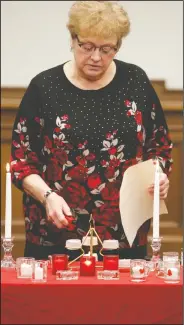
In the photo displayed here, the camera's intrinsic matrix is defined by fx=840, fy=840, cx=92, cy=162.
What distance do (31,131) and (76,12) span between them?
38 cm

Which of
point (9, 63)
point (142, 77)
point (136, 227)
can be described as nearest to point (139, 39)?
point (9, 63)

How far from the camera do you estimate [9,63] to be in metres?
4.53

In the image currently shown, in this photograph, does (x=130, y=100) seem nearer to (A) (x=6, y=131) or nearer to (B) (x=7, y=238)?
(B) (x=7, y=238)

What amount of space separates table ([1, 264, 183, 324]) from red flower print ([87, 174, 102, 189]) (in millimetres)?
655

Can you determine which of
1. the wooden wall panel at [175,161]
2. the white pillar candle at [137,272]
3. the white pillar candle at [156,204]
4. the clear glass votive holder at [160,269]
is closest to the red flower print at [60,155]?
the white pillar candle at [156,204]

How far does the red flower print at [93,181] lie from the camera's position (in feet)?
8.30

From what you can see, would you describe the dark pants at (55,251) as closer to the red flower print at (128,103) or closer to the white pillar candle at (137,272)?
the red flower print at (128,103)

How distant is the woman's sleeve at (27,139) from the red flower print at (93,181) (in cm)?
15

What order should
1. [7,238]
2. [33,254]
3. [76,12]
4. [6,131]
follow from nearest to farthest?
[7,238] → [76,12] → [33,254] → [6,131]

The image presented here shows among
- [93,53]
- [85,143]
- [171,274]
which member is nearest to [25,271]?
[171,274]

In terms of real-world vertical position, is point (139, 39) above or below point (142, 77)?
above

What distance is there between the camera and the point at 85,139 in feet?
8.21

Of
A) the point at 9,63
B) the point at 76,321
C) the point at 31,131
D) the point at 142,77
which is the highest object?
the point at 9,63

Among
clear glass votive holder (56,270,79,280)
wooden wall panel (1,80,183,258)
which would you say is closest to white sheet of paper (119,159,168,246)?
clear glass votive holder (56,270,79,280)
